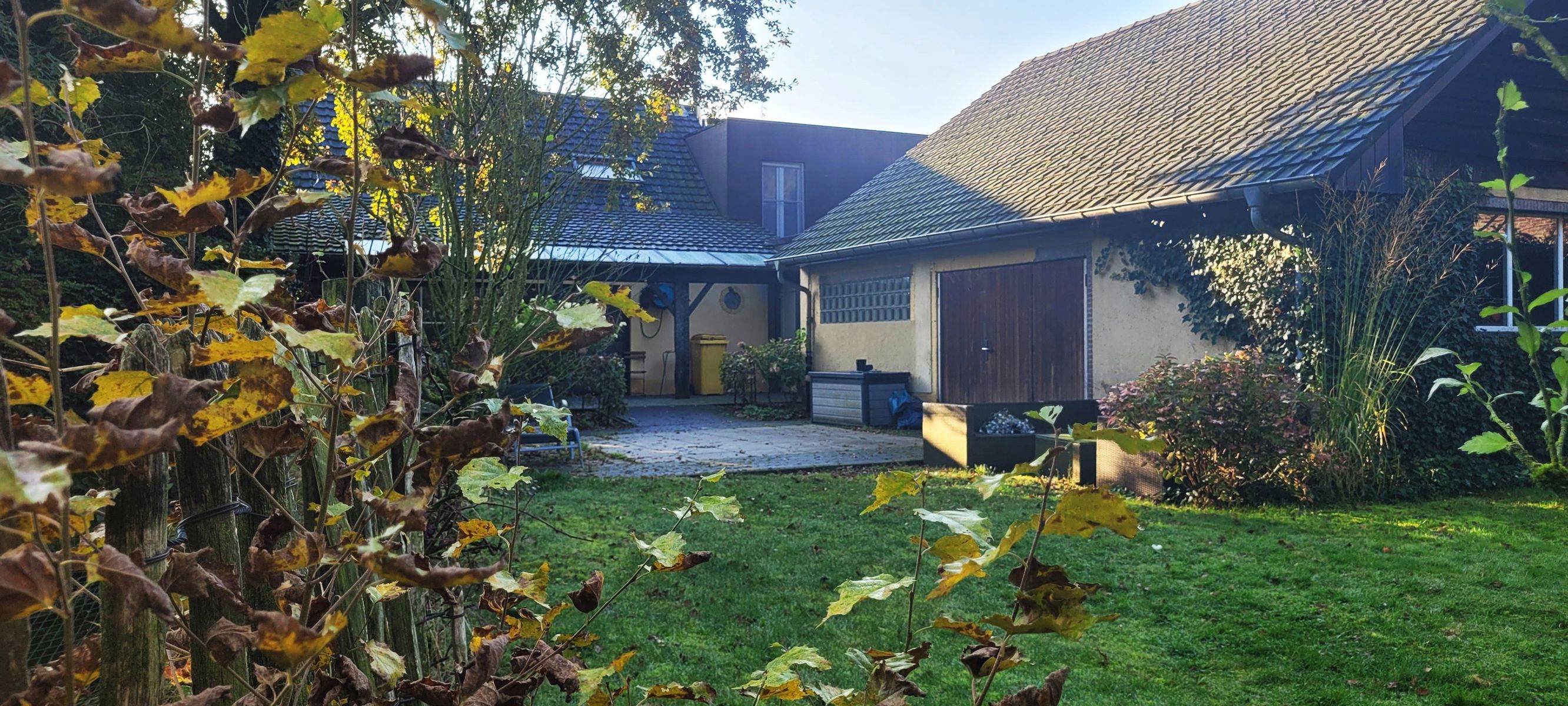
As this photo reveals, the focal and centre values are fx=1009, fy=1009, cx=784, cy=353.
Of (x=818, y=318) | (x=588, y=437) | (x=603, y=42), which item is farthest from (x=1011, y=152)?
(x=603, y=42)

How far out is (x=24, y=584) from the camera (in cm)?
81

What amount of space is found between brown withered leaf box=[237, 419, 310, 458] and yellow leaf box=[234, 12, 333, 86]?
17.5 inches

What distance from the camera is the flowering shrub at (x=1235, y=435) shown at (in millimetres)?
7160

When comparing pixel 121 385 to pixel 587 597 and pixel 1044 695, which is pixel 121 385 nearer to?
pixel 587 597

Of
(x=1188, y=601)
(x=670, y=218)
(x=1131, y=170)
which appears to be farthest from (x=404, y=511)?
(x=670, y=218)

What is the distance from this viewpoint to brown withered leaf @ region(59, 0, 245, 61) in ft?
2.83

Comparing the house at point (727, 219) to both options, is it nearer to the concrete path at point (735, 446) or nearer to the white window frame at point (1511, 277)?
the concrete path at point (735, 446)

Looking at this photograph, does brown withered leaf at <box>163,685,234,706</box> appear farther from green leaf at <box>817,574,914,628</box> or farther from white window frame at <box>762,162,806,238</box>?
white window frame at <box>762,162,806,238</box>

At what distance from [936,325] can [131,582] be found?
12798mm

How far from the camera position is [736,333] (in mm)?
19766

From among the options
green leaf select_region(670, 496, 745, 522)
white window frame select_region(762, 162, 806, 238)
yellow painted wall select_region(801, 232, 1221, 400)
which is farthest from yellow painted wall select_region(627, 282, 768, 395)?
green leaf select_region(670, 496, 745, 522)

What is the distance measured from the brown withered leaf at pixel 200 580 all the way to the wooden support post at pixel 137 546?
0.15ft

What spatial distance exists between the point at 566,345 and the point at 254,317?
41cm

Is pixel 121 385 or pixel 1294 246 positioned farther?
pixel 1294 246
